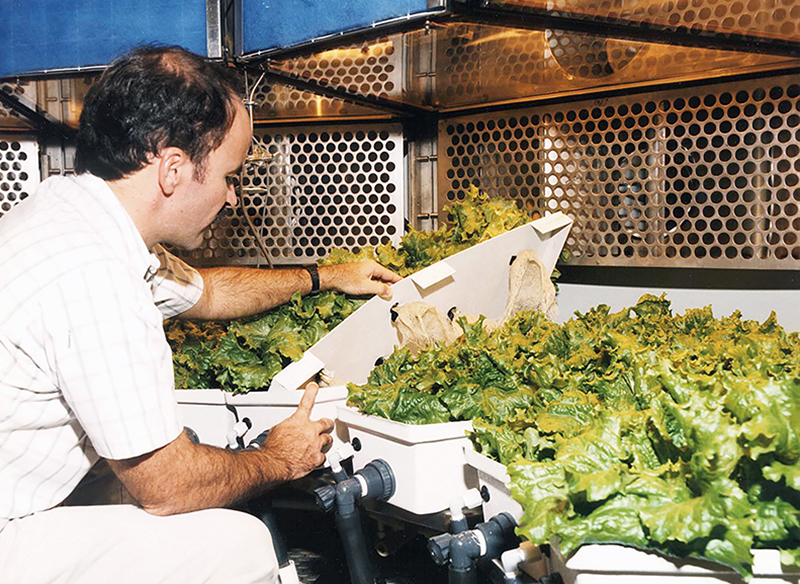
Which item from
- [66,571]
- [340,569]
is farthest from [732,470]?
[340,569]

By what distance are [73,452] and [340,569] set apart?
1253 mm

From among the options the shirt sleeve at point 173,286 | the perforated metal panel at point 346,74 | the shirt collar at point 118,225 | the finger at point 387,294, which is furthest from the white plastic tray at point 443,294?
the perforated metal panel at point 346,74

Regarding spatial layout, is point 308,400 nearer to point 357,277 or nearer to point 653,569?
point 357,277

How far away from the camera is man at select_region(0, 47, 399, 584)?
1606mm

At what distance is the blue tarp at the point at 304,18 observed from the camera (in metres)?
2.08

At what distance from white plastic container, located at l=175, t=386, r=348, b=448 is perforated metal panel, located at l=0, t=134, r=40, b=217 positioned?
1464mm

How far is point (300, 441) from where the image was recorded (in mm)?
2025

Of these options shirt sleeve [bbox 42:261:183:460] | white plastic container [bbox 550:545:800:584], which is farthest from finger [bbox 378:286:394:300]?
white plastic container [bbox 550:545:800:584]

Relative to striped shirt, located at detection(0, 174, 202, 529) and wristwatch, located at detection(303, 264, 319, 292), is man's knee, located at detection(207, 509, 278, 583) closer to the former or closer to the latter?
striped shirt, located at detection(0, 174, 202, 529)

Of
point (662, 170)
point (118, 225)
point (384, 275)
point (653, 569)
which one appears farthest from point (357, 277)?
point (653, 569)

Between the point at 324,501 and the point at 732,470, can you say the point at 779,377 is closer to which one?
the point at 732,470

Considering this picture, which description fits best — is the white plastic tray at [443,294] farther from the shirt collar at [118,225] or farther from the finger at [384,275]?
the shirt collar at [118,225]

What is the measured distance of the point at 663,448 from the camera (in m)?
1.29

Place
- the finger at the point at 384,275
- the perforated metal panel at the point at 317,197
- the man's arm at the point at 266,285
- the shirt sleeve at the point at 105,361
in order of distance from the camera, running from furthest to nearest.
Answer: the perforated metal panel at the point at 317,197 → the finger at the point at 384,275 → the man's arm at the point at 266,285 → the shirt sleeve at the point at 105,361
